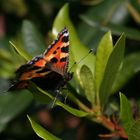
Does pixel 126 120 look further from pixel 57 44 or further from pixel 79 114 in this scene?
pixel 57 44

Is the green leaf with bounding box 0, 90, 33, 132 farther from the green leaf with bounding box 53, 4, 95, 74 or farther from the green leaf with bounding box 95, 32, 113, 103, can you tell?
the green leaf with bounding box 95, 32, 113, 103

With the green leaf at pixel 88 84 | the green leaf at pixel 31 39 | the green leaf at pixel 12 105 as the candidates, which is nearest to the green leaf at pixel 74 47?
the green leaf at pixel 88 84

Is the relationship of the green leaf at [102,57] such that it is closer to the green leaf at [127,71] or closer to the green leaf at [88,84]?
the green leaf at [88,84]

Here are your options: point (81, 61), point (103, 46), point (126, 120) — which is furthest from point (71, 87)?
point (126, 120)

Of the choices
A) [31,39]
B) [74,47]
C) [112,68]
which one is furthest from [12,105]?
[112,68]

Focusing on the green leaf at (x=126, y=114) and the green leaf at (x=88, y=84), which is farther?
the green leaf at (x=88, y=84)
